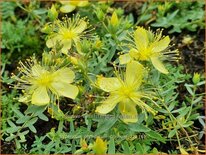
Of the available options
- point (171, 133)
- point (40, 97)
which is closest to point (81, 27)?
point (40, 97)

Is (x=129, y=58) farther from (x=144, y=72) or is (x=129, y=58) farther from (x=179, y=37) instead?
(x=179, y=37)

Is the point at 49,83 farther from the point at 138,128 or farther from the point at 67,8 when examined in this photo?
the point at 67,8

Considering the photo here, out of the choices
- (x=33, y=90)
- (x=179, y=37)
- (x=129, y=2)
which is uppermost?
(x=129, y=2)

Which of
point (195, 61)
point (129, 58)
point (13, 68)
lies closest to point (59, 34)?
point (129, 58)

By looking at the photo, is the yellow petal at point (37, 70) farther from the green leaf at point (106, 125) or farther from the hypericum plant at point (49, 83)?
the green leaf at point (106, 125)

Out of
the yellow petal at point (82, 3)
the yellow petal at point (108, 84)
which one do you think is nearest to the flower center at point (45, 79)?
the yellow petal at point (108, 84)

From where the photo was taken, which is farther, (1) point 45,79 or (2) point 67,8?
(2) point 67,8

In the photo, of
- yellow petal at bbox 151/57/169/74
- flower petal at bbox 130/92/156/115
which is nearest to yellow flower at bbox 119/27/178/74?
yellow petal at bbox 151/57/169/74
